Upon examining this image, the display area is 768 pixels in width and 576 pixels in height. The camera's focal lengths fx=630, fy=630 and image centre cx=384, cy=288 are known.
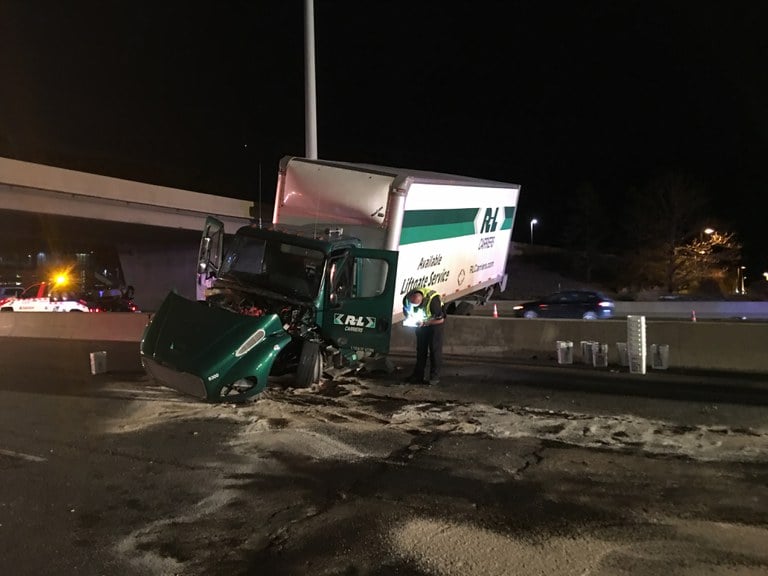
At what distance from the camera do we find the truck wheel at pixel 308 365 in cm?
856

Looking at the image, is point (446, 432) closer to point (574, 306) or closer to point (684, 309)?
point (574, 306)

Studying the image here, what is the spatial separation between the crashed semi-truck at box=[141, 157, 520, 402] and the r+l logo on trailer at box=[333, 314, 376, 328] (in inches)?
0.6

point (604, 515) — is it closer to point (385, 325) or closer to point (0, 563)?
point (0, 563)

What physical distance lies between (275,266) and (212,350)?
2.03 meters

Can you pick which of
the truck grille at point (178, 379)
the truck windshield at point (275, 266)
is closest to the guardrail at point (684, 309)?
the truck windshield at point (275, 266)

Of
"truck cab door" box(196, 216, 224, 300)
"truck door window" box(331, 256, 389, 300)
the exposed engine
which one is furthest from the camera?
"truck cab door" box(196, 216, 224, 300)

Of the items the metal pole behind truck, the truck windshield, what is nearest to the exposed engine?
the truck windshield

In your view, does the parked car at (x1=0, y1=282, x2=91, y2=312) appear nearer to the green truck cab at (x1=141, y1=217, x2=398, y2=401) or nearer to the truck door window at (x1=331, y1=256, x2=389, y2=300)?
the green truck cab at (x1=141, y1=217, x2=398, y2=401)

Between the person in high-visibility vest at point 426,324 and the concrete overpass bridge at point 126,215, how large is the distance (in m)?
20.9

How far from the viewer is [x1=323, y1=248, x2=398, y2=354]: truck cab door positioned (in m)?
8.80

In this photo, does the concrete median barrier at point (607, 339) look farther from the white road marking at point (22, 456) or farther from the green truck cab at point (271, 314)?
the white road marking at point (22, 456)

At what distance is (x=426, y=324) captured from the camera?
31.7 feet

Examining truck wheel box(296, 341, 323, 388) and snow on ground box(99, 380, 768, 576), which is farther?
truck wheel box(296, 341, 323, 388)

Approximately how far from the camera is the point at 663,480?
5.43 m
